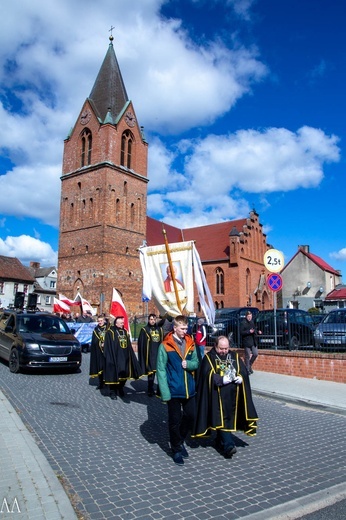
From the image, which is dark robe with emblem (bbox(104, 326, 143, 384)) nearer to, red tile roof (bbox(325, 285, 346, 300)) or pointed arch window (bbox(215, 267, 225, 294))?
pointed arch window (bbox(215, 267, 225, 294))

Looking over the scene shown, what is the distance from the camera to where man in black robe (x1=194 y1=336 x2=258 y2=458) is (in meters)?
5.15

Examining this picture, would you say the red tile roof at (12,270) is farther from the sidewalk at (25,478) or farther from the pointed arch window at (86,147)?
the sidewalk at (25,478)

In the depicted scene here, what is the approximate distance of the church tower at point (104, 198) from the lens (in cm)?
3622

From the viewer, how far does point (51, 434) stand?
596 centimetres

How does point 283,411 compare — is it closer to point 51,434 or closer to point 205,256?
point 51,434

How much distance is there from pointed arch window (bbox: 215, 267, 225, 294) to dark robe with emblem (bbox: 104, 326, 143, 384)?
3428 cm

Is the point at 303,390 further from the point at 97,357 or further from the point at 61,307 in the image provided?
the point at 61,307

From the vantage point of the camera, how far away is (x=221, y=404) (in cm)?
519

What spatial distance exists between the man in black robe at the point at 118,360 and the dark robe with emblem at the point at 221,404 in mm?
3794

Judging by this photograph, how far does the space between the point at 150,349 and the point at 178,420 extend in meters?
4.21

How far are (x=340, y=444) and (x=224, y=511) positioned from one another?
296cm

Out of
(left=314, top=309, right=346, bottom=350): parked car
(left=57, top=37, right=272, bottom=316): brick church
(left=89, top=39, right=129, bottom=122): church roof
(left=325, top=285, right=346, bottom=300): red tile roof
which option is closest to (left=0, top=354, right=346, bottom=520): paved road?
(left=314, top=309, right=346, bottom=350): parked car

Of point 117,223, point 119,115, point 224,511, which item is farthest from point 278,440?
point 119,115

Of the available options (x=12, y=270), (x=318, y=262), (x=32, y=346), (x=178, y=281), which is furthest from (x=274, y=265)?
(x=12, y=270)
